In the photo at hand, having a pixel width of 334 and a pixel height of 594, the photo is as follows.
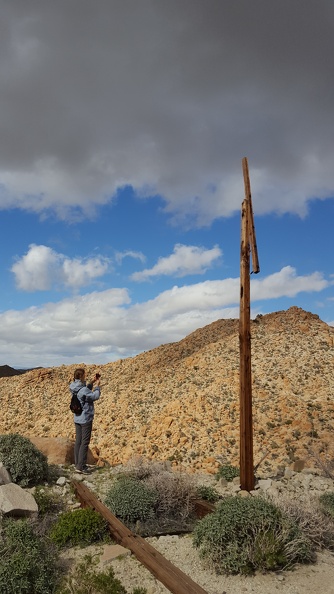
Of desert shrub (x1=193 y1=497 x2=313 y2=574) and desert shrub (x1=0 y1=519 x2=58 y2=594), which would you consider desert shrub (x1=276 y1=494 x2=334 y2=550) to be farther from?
desert shrub (x1=0 y1=519 x2=58 y2=594)

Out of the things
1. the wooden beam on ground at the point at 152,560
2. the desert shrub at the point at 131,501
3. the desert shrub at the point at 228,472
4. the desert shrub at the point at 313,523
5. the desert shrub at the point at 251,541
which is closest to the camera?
the wooden beam on ground at the point at 152,560

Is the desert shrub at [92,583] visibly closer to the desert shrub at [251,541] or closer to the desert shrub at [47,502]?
the desert shrub at [251,541]

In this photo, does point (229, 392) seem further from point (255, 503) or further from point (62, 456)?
point (255, 503)

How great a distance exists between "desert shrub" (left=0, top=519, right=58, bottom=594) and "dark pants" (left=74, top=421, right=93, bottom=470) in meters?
3.88

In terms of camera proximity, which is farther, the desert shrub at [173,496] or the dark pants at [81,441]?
the dark pants at [81,441]

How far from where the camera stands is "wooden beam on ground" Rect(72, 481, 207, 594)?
582 cm

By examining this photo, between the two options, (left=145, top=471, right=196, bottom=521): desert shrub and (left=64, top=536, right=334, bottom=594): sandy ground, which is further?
(left=145, top=471, right=196, bottom=521): desert shrub

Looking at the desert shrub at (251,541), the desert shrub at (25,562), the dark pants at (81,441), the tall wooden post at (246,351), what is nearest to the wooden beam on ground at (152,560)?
the desert shrub at (251,541)

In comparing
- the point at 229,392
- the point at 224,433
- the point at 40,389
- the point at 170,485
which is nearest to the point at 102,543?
the point at 170,485

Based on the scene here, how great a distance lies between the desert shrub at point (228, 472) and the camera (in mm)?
11883

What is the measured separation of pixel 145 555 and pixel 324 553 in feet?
9.91

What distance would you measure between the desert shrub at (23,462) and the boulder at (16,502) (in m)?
1.42

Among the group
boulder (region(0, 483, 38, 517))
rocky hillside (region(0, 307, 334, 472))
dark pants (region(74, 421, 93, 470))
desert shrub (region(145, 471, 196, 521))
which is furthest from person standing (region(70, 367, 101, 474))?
rocky hillside (region(0, 307, 334, 472))

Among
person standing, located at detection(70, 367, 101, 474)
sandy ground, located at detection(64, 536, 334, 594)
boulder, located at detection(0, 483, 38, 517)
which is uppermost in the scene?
person standing, located at detection(70, 367, 101, 474)
